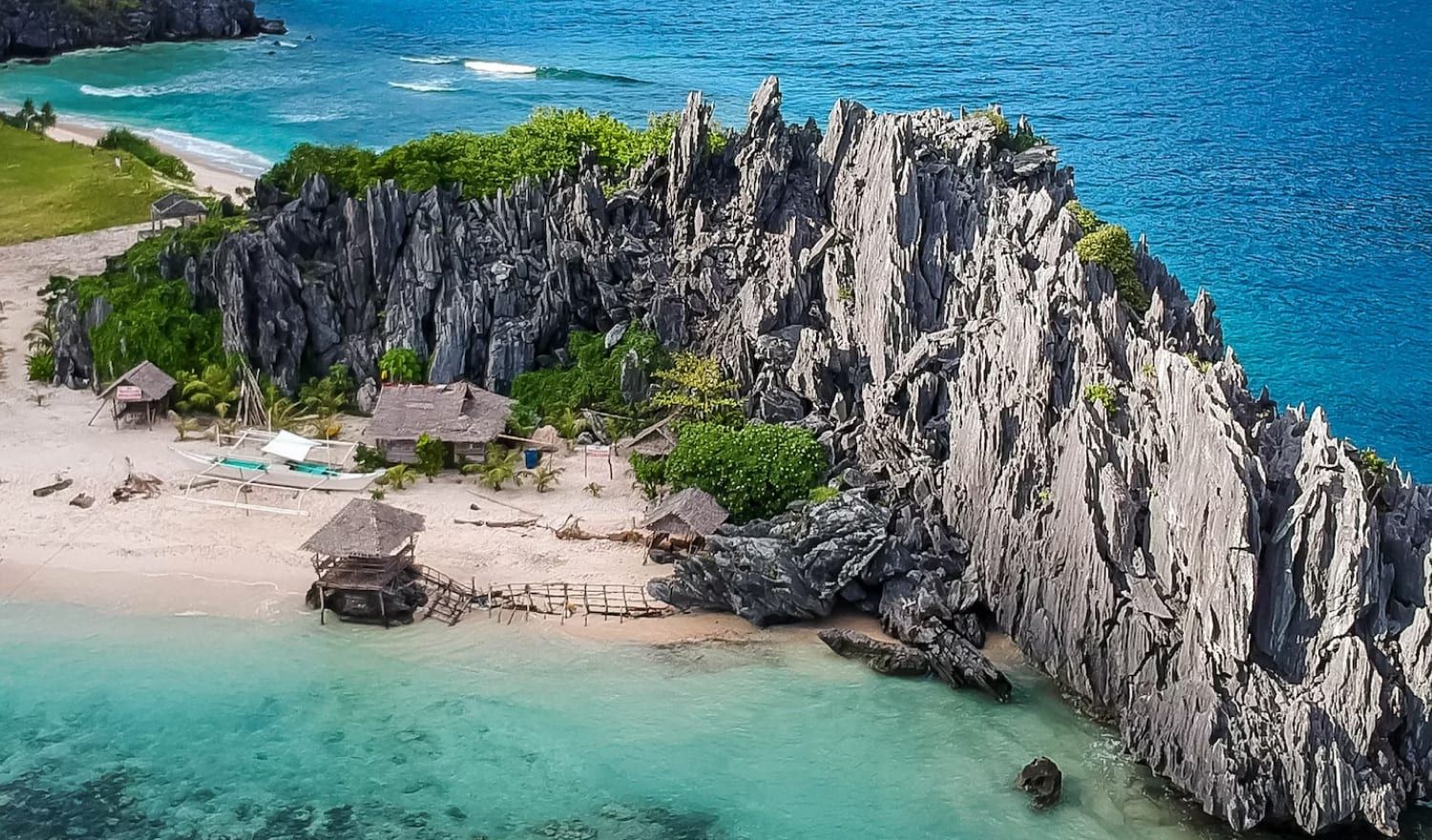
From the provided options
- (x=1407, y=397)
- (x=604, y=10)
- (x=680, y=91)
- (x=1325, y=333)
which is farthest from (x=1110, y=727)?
(x=604, y=10)

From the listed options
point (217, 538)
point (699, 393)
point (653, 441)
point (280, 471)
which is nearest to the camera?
point (217, 538)

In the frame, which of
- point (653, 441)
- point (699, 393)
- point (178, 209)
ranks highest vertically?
point (178, 209)

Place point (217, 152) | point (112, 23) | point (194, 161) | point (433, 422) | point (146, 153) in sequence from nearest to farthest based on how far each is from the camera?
point (433, 422)
point (146, 153)
point (194, 161)
point (217, 152)
point (112, 23)

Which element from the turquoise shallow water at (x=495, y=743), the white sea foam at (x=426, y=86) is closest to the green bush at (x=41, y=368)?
the turquoise shallow water at (x=495, y=743)

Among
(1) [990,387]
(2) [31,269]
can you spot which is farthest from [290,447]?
(2) [31,269]

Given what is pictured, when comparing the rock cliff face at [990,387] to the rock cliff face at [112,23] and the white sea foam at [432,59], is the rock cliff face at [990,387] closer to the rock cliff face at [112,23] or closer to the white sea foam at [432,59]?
the white sea foam at [432,59]

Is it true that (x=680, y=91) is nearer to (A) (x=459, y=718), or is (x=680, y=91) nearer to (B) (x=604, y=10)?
(B) (x=604, y=10)

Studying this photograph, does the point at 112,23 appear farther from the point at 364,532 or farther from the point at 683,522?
the point at 683,522

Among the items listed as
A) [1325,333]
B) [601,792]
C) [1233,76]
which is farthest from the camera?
[1233,76]
